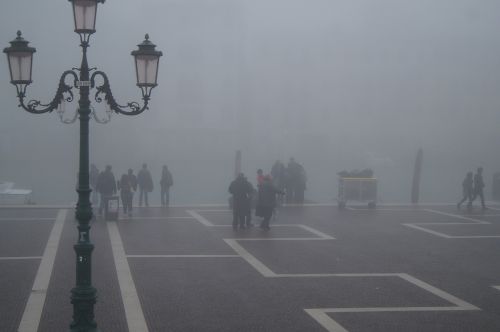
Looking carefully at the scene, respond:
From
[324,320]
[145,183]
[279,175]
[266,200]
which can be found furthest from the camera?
[279,175]

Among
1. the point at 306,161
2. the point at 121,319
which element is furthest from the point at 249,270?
the point at 306,161

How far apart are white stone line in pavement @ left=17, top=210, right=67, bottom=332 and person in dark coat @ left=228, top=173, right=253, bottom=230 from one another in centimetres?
488

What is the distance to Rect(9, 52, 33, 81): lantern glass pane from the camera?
9086 mm

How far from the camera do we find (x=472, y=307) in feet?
39.2

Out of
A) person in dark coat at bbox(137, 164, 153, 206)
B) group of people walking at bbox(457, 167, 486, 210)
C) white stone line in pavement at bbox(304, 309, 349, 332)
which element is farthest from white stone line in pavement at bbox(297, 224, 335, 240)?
group of people walking at bbox(457, 167, 486, 210)

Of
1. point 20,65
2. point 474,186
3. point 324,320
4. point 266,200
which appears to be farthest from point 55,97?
point 474,186

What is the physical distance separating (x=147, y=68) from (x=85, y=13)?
3.36 feet

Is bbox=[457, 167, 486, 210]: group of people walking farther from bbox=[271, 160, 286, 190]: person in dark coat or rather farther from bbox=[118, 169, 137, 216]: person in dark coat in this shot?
bbox=[118, 169, 137, 216]: person in dark coat

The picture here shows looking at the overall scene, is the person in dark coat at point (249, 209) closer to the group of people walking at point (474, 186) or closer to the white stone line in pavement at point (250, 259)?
the white stone line in pavement at point (250, 259)

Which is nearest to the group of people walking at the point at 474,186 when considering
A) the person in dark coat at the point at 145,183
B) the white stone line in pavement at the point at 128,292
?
the person in dark coat at the point at 145,183

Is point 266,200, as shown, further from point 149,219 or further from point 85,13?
point 85,13

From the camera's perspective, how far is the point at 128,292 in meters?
12.6

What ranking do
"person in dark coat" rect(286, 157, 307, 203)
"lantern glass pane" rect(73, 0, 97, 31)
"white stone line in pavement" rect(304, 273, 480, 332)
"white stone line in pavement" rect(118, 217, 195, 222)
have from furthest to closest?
"person in dark coat" rect(286, 157, 307, 203), "white stone line in pavement" rect(118, 217, 195, 222), "white stone line in pavement" rect(304, 273, 480, 332), "lantern glass pane" rect(73, 0, 97, 31)

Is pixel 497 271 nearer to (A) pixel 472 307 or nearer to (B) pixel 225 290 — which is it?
(A) pixel 472 307
